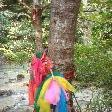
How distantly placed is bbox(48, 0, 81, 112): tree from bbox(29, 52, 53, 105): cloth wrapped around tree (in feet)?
0.69

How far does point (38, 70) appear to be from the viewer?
3.89m

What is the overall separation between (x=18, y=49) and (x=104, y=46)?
9.55m

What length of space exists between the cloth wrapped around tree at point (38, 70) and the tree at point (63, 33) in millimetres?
211

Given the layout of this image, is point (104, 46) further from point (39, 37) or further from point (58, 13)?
point (58, 13)

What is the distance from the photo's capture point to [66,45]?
420 cm

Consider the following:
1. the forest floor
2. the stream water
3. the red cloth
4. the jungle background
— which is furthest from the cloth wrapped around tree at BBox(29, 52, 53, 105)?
the stream water

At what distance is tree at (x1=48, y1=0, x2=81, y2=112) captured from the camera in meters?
4.15

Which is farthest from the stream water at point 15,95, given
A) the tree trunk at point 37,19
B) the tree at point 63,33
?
the tree at point 63,33

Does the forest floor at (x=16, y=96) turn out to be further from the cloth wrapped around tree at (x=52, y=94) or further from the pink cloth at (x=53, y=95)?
the pink cloth at (x=53, y=95)

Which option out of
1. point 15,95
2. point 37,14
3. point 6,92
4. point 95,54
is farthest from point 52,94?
point 6,92

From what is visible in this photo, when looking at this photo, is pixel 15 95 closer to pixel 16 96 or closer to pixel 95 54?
pixel 16 96

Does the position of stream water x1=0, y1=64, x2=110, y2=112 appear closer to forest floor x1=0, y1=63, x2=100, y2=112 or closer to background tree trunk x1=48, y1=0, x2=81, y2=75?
forest floor x1=0, y1=63, x2=100, y2=112

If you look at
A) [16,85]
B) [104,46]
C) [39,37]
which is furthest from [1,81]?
[39,37]

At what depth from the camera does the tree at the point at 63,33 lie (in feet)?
13.6
